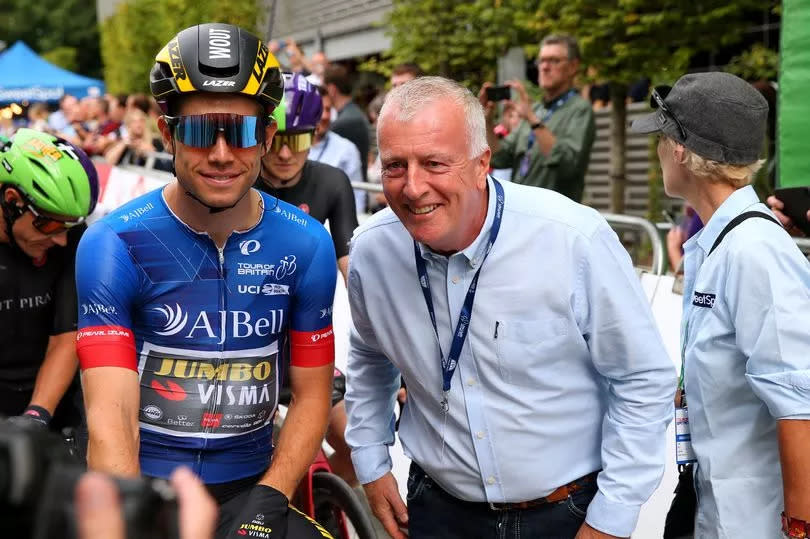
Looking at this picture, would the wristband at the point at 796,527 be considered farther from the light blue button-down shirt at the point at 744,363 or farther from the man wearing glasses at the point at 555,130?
the man wearing glasses at the point at 555,130

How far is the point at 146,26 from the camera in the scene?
32688 mm

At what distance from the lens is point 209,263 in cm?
307

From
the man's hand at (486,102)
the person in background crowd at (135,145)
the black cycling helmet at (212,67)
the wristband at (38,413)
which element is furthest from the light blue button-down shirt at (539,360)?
the person in background crowd at (135,145)

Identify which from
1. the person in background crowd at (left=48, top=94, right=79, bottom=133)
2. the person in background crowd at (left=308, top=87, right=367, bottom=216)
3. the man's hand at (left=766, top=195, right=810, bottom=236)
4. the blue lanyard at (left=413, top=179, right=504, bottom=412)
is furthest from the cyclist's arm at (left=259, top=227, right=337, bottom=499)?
the person in background crowd at (left=48, top=94, right=79, bottom=133)

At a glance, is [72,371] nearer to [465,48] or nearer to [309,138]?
[309,138]

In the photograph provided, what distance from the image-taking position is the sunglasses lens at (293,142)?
5.13 meters

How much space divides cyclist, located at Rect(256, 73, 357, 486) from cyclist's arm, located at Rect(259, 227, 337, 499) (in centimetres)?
191

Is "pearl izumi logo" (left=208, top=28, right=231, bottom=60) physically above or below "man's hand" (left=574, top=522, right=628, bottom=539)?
above

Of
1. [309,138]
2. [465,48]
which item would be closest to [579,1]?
[465,48]

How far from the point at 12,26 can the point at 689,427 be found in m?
77.5

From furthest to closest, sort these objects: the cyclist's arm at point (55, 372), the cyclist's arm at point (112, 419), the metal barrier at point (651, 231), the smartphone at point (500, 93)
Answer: the smartphone at point (500, 93), the metal barrier at point (651, 231), the cyclist's arm at point (55, 372), the cyclist's arm at point (112, 419)

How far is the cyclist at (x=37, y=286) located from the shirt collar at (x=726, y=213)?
2.55 m

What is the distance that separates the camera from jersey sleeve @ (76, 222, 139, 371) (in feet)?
9.59

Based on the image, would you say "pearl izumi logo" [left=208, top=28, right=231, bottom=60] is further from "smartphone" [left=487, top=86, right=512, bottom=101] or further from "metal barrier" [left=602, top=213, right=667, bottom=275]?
"smartphone" [left=487, top=86, right=512, bottom=101]
